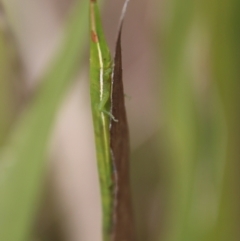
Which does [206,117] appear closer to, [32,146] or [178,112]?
[178,112]

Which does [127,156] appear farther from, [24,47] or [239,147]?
[24,47]

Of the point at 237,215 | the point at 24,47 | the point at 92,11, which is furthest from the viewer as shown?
the point at 24,47

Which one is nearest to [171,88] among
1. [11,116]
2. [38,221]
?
[11,116]

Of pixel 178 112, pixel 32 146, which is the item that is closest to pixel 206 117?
pixel 178 112
